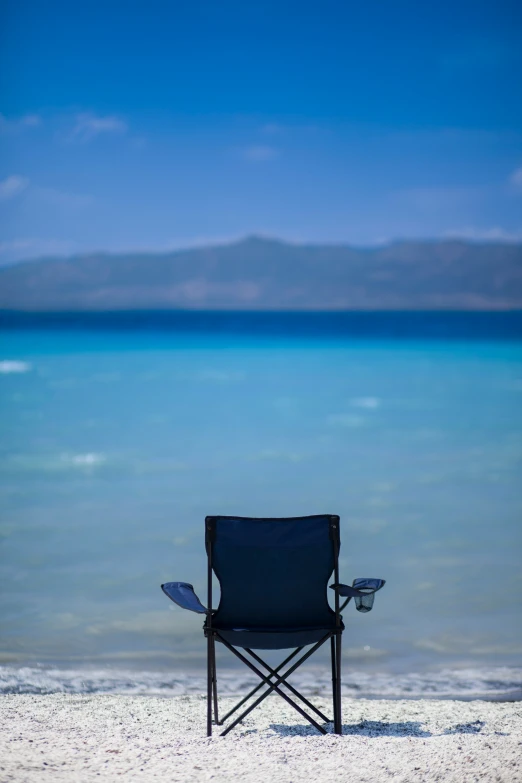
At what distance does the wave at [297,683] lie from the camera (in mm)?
2902

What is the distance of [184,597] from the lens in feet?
7.35

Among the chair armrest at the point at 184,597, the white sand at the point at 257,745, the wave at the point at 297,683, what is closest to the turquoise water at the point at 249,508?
the wave at the point at 297,683

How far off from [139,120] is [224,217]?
6.01 meters

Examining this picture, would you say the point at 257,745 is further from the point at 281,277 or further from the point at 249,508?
the point at 281,277

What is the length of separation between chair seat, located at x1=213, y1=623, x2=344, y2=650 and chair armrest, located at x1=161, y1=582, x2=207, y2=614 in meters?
0.08

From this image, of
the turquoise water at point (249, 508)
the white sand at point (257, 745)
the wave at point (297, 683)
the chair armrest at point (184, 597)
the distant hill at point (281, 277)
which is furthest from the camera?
the distant hill at point (281, 277)

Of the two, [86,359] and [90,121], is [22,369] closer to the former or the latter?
[86,359]

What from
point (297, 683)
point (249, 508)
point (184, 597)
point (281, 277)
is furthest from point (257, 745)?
point (281, 277)

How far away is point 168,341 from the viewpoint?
3281 cm

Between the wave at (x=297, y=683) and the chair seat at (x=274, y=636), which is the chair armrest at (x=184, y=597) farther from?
the wave at (x=297, y=683)

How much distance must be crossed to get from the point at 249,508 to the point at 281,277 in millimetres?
26206

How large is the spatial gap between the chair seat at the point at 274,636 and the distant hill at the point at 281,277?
25.3 metres

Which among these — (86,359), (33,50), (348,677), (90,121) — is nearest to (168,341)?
(86,359)

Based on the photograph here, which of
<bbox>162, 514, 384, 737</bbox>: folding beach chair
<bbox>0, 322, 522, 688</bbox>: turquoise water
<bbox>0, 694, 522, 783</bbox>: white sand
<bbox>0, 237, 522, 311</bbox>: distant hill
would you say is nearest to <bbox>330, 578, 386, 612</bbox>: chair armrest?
<bbox>162, 514, 384, 737</bbox>: folding beach chair
